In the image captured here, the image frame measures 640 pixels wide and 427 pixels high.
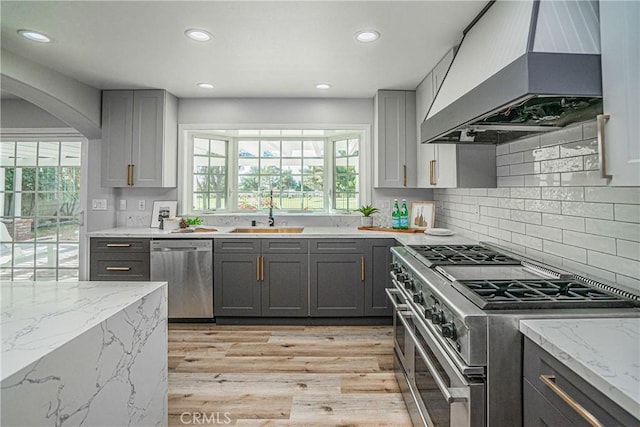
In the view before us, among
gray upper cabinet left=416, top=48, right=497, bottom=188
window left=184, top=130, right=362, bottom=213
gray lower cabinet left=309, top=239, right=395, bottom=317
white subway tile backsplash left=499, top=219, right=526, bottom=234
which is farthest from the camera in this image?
window left=184, top=130, right=362, bottom=213

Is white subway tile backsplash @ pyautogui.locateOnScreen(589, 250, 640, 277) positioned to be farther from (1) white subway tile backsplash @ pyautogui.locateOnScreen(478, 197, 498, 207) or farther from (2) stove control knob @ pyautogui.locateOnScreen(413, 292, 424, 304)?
(1) white subway tile backsplash @ pyautogui.locateOnScreen(478, 197, 498, 207)

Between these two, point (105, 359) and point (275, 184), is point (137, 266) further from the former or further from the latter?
point (105, 359)

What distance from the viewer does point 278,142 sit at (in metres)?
4.25

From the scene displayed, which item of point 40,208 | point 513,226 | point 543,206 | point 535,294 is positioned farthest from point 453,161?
point 40,208

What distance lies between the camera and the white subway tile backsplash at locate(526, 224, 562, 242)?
5.95ft

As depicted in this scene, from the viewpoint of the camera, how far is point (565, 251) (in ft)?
5.73

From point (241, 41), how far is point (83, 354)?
2252 millimetres

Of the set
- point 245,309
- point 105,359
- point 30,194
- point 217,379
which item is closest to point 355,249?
point 245,309

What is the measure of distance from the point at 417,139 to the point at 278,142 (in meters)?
1.74

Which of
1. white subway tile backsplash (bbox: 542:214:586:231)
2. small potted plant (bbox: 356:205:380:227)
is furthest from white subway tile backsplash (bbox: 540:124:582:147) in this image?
small potted plant (bbox: 356:205:380:227)

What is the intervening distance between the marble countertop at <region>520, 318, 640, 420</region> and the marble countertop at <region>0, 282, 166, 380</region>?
1.39 meters

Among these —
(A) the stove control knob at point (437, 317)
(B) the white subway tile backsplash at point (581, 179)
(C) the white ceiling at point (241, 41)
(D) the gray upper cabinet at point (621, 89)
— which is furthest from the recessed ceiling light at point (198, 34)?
(B) the white subway tile backsplash at point (581, 179)

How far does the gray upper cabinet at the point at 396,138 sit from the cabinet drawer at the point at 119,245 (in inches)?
101

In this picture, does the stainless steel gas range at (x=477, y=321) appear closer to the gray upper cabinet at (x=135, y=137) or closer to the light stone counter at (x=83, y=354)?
the light stone counter at (x=83, y=354)
